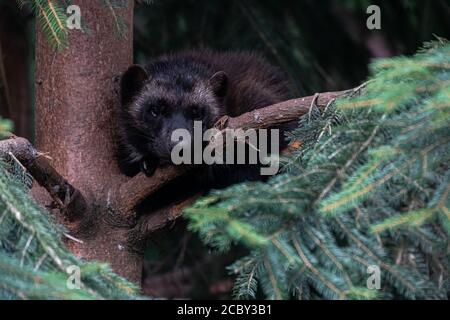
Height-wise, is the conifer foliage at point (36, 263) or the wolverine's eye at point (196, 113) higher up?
the wolverine's eye at point (196, 113)

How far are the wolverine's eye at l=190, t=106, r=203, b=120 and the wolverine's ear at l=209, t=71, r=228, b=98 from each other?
170mm

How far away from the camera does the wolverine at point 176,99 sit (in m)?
4.54

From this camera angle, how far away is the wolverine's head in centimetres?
457

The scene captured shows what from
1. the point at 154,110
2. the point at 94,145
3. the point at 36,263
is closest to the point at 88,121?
the point at 94,145

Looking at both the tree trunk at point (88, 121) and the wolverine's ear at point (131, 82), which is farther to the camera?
the wolverine's ear at point (131, 82)

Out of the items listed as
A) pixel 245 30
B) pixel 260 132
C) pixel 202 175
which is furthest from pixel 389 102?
pixel 245 30

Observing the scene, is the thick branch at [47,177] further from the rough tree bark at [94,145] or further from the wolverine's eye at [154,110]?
the wolverine's eye at [154,110]

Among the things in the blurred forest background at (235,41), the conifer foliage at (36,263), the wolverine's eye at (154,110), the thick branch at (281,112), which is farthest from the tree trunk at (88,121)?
the conifer foliage at (36,263)

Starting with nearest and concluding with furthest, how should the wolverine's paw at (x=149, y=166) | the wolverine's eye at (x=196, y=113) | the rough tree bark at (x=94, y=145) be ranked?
the rough tree bark at (x=94, y=145)
the wolverine's paw at (x=149, y=166)
the wolverine's eye at (x=196, y=113)

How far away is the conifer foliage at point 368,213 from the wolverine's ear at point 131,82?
1.92 metres

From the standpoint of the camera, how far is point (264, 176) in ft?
15.1

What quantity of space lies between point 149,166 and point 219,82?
69 centimetres

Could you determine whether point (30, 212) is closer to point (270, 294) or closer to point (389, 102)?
point (270, 294)

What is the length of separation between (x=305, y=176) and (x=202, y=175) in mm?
1915
